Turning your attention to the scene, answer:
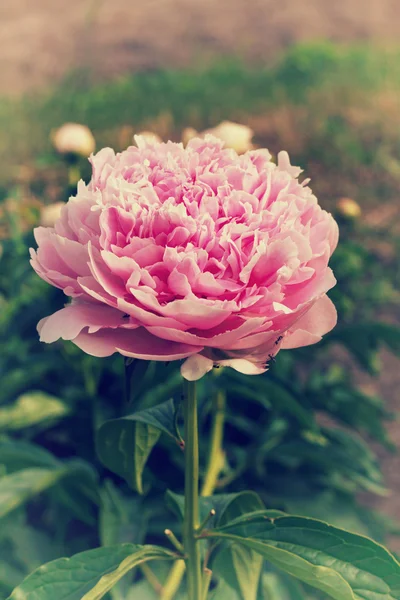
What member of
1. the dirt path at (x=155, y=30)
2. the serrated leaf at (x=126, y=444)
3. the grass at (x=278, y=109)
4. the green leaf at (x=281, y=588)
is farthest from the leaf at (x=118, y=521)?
the dirt path at (x=155, y=30)

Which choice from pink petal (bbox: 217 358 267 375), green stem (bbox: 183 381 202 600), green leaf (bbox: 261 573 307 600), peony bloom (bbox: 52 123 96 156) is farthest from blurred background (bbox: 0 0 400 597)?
pink petal (bbox: 217 358 267 375)

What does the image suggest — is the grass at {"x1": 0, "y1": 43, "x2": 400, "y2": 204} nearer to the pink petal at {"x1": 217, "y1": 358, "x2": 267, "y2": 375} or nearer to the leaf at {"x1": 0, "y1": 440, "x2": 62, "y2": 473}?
the leaf at {"x1": 0, "y1": 440, "x2": 62, "y2": 473}

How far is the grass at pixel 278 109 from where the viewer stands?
6.14 ft

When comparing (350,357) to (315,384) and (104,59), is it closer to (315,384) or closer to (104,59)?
(315,384)

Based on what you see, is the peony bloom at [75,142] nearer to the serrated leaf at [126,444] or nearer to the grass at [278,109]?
the serrated leaf at [126,444]

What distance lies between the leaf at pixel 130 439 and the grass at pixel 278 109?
125 cm

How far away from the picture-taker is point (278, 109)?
7.08ft

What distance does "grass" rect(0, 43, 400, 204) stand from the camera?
1871 mm

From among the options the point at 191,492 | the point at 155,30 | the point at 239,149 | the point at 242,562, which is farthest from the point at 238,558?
the point at 155,30

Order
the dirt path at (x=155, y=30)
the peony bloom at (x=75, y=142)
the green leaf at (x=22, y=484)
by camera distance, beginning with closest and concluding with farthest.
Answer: the green leaf at (x=22, y=484)
the peony bloom at (x=75, y=142)
the dirt path at (x=155, y=30)

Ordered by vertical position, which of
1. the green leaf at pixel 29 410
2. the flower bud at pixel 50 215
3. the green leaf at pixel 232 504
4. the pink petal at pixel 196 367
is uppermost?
the pink petal at pixel 196 367

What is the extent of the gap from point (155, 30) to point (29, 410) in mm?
2268

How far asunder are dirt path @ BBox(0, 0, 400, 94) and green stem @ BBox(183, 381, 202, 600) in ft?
7.49

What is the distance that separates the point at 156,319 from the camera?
1.28 feet
